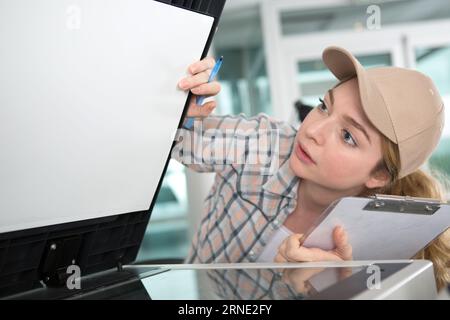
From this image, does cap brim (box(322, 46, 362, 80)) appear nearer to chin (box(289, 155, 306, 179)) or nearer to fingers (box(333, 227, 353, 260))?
chin (box(289, 155, 306, 179))

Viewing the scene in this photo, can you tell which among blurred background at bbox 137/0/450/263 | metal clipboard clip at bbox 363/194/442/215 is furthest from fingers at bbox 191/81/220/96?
blurred background at bbox 137/0/450/263

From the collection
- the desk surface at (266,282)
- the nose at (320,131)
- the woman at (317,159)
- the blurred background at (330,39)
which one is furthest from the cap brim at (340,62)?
the blurred background at (330,39)

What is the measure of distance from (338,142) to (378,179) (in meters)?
0.14

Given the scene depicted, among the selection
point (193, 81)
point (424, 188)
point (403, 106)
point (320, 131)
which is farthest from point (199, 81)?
point (424, 188)

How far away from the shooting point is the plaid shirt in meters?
1.03

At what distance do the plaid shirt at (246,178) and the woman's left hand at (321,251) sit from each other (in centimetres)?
23

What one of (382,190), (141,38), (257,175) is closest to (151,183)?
(141,38)

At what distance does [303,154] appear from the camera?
0.94 m

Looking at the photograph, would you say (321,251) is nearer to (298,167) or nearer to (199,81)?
(298,167)

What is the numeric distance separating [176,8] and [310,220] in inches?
22.8

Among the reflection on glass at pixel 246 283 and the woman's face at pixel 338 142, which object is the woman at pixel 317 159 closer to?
the woman's face at pixel 338 142

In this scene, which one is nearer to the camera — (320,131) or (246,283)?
(246,283)

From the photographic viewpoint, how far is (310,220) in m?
1.07

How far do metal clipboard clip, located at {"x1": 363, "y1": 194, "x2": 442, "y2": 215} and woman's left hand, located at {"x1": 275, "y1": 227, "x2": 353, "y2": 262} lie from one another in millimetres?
76
